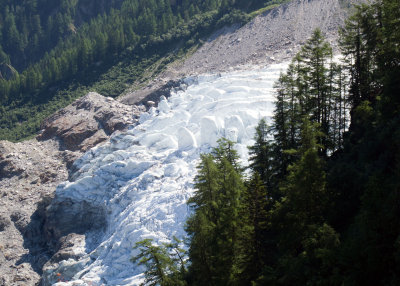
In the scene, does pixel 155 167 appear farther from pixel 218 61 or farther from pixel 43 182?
pixel 218 61

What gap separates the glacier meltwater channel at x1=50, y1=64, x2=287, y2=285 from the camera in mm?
30078

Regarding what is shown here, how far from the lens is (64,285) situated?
28.4 metres

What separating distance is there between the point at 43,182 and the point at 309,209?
121ft

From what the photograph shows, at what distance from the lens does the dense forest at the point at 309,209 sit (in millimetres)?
12805

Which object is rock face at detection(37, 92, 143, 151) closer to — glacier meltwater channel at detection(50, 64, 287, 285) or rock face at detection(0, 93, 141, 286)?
rock face at detection(0, 93, 141, 286)

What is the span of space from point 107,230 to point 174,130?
1248cm

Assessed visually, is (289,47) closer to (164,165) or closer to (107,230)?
(164,165)

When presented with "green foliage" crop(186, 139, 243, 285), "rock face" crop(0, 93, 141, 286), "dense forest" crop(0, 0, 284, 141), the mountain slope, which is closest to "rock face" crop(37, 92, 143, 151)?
"rock face" crop(0, 93, 141, 286)

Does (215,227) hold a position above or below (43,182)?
above

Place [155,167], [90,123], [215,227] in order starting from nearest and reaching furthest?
[215,227] → [155,167] → [90,123]

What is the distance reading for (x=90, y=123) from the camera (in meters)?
53.9

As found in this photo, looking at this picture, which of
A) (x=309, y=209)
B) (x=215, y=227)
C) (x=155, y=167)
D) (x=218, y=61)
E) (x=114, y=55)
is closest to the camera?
(x=309, y=209)

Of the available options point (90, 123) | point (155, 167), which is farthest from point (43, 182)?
point (155, 167)

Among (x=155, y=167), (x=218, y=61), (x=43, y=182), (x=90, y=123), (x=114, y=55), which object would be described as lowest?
(x=43, y=182)
